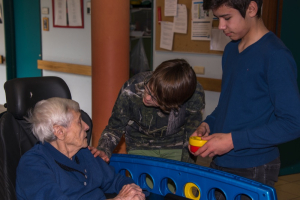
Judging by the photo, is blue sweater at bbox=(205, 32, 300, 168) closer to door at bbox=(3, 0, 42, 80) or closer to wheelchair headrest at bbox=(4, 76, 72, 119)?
wheelchair headrest at bbox=(4, 76, 72, 119)

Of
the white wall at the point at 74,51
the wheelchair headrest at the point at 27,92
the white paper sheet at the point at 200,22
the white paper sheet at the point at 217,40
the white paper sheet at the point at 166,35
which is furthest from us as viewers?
the white wall at the point at 74,51

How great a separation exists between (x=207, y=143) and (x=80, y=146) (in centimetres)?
65

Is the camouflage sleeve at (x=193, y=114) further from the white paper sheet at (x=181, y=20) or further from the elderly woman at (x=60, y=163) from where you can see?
the white paper sheet at (x=181, y=20)

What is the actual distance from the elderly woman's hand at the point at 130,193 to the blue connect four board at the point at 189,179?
156 mm

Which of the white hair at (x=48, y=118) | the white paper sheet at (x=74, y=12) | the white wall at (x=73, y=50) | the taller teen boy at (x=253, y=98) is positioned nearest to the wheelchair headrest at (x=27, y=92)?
the white hair at (x=48, y=118)

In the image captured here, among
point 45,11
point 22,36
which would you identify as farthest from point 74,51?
point 22,36

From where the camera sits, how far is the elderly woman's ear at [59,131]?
1715mm

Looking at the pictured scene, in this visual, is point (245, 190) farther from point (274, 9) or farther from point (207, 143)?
point (274, 9)

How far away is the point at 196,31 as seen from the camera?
419 centimetres

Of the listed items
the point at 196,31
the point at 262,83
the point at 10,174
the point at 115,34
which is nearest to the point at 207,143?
the point at 262,83

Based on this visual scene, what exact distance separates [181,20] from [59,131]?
2932 mm

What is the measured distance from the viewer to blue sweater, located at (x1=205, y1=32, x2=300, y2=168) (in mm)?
1361

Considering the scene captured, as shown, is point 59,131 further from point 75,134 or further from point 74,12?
point 74,12

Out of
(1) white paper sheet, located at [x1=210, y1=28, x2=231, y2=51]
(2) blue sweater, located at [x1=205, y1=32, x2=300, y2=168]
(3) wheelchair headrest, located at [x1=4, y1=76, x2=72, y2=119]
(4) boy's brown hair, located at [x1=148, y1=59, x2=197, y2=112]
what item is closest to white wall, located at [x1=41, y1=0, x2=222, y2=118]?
(1) white paper sheet, located at [x1=210, y1=28, x2=231, y2=51]
